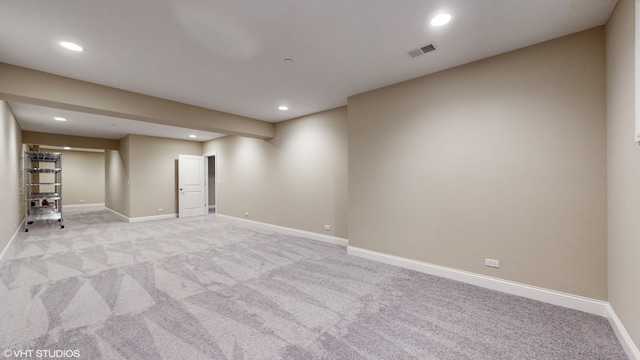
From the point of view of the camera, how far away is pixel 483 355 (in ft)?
5.93

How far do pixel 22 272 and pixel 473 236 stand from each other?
5.84 meters

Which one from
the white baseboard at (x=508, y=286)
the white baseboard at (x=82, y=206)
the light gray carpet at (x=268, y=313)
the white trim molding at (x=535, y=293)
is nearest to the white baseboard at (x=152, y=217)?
the light gray carpet at (x=268, y=313)

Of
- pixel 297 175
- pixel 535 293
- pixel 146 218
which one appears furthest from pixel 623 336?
pixel 146 218

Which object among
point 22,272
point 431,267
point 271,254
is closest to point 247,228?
point 271,254

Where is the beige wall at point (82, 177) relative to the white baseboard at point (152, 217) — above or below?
above

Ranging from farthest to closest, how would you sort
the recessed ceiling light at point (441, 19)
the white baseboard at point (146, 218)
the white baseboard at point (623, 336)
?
the white baseboard at point (146, 218)
the recessed ceiling light at point (441, 19)
the white baseboard at point (623, 336)

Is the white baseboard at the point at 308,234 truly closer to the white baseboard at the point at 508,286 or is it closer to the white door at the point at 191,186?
the white baseboard at the point at 508,286

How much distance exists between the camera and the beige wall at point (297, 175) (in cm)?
480

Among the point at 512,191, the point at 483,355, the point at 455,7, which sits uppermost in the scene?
the point at 455,7

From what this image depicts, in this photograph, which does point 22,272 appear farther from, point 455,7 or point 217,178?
point 455,7

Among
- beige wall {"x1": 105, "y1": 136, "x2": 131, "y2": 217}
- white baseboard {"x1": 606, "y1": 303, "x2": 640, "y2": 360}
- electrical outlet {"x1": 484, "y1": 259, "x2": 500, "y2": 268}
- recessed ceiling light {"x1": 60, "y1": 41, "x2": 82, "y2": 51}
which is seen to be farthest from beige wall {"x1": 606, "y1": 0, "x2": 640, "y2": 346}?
beige wall {"x1": 105, "y1": 136, "x2": 131, "y2": 217}

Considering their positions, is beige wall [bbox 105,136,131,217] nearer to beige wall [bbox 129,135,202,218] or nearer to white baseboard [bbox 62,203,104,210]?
beige wall [bbox 129,135,202,218]

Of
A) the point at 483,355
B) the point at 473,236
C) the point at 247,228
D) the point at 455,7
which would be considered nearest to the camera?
the point at 483,355

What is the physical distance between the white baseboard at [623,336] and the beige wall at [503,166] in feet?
0.65
